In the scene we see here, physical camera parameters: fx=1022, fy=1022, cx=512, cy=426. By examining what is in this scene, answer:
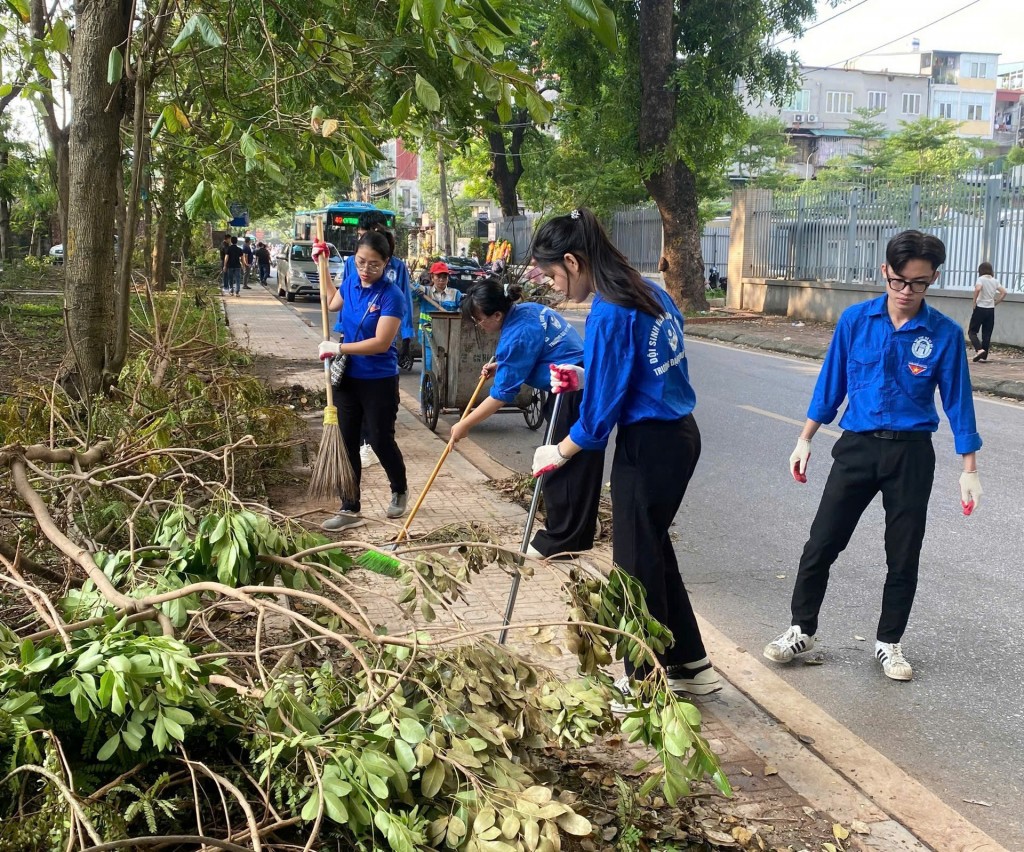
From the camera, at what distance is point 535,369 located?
5.25 m

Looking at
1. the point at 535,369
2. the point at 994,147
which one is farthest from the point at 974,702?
the point at 994,147

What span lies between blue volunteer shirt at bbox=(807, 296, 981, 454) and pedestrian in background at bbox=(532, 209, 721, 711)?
0.90 m

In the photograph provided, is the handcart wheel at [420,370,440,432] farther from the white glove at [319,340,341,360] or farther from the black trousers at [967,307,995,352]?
the black trousers at [967,307,995,352]

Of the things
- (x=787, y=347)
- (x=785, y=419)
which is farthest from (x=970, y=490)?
(x=787, y=347)

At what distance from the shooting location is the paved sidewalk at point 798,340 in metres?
13.4

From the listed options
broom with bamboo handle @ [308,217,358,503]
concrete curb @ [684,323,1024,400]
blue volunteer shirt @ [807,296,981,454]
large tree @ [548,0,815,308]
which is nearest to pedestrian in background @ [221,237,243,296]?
large tree @ [548,0,815,308]

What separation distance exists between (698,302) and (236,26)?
63.3 ft

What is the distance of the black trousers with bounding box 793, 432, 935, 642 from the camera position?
426 centimetres

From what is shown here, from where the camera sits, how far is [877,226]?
21.3 meters

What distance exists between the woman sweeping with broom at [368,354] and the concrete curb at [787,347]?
9.14 meters

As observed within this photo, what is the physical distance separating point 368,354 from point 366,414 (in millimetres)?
442

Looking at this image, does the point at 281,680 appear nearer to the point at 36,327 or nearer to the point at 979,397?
the point at 979,397

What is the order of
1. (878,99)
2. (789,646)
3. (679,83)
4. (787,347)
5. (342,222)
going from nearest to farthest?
(789,646) → (787,347) → (679,83) → (342,222) → (878,99)

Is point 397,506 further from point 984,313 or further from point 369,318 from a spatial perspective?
point 984,313
